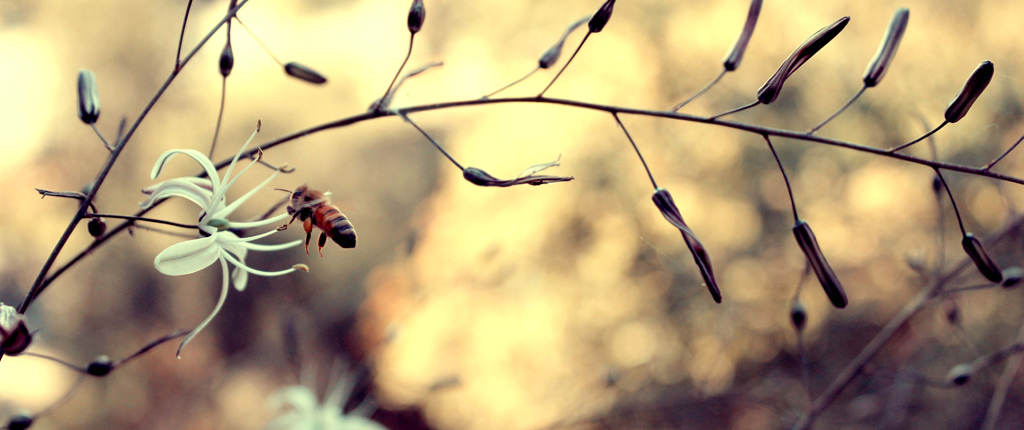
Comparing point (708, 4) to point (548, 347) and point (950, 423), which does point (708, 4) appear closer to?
point (548, 347)

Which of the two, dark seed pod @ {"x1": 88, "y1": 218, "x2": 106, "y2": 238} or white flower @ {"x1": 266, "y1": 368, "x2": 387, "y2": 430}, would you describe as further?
white flower @ {"x1": 266, "y1": 368, "x2": 387, "y2": 430}

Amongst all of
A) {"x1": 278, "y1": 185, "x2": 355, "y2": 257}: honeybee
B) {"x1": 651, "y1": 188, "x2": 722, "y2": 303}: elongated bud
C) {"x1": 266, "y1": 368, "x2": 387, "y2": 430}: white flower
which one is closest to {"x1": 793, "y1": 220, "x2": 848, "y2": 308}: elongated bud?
{"x1": 651, "y1": 188, "x2": 722, "y2": 303}: elongated bud

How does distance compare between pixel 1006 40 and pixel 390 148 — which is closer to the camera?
pixel 1006 40

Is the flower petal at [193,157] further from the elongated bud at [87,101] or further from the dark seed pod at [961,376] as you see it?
the dark seed pod at [961,376]

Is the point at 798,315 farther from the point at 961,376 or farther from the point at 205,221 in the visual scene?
the point at 205,221

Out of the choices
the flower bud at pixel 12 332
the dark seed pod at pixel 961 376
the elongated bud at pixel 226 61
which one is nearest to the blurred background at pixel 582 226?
the dark seed pod at pixel 961 376

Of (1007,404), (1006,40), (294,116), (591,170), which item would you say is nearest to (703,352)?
(591,170)

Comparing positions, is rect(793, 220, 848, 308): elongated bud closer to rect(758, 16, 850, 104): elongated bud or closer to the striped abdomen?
rect(758, 16, 850, 104): elongated bud
